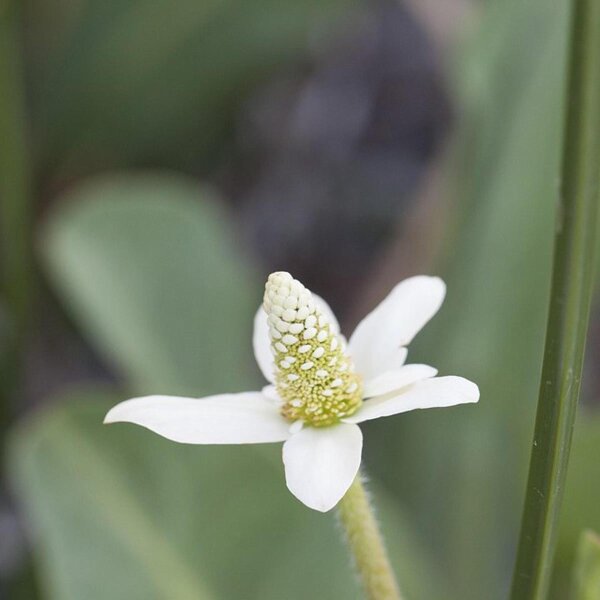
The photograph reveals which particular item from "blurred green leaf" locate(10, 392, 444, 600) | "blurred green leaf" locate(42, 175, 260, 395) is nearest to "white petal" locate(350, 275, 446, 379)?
"blurred green leaf" locate(10, 392, 444, 600)

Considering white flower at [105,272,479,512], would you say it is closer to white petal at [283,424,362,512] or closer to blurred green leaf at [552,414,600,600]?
white petal at [283,424,362,512]

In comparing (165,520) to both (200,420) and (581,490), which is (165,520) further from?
(200,420)

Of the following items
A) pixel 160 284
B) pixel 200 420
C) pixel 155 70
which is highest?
pixel 155 70

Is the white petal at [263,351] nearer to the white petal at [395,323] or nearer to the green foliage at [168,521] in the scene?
the white petal at [395,323]

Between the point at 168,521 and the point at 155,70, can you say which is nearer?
the point at 168,521

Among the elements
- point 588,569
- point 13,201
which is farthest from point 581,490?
point 13,201
